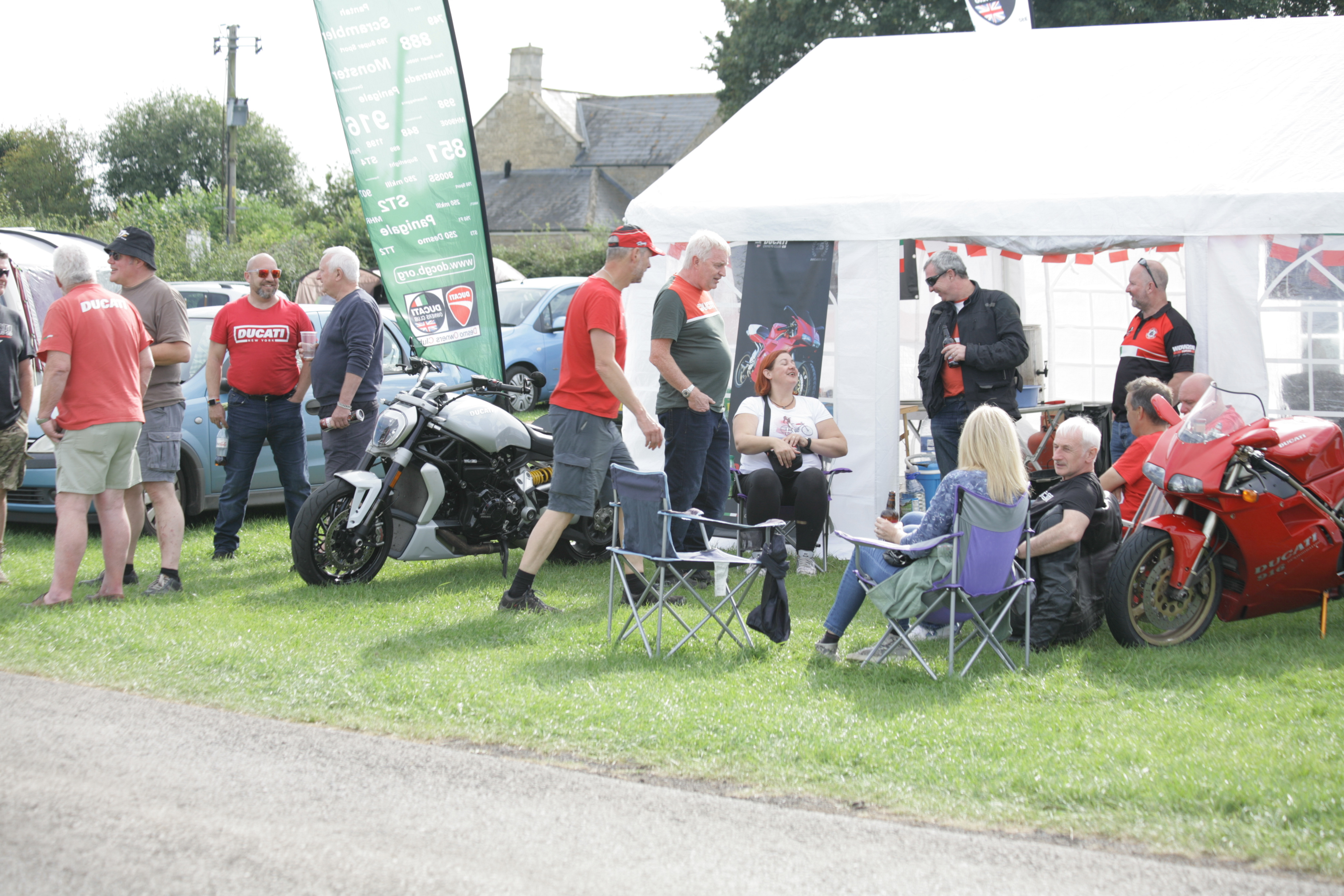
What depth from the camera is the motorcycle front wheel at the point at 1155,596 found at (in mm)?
5547

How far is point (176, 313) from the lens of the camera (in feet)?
23.8

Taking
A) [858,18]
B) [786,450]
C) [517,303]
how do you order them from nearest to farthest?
[786,450], [517,303], [858,18]

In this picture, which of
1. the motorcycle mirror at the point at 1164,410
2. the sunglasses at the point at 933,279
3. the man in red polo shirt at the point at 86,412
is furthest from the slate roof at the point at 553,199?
the motorcycle mirror at the point at 1164,410

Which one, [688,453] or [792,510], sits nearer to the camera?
[688,453]

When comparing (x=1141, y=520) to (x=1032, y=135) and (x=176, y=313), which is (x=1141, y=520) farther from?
(x=176, y=313)

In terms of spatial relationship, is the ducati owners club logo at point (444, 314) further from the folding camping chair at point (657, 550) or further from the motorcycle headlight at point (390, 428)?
the folding camping chair at point (657, 550)

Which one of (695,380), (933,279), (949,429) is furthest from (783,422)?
(933,279)

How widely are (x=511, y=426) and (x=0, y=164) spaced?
214 ft

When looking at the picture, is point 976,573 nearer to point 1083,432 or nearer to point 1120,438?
→ point 1083,432

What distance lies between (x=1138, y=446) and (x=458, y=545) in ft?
12.4

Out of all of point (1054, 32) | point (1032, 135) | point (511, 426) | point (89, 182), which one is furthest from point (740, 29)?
point (89, 182)

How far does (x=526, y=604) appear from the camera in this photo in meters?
6.40

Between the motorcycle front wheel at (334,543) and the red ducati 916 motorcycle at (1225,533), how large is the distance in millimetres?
4009

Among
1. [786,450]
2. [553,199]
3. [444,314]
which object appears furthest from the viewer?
[553,199]
